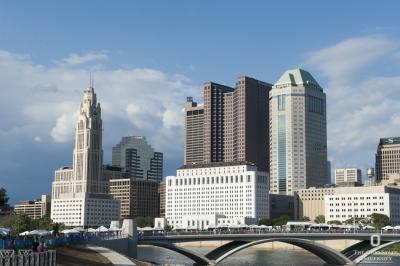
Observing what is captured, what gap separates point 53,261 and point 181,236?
213 ft

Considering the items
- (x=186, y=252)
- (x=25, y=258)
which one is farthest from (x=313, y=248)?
(x=25, y=258)

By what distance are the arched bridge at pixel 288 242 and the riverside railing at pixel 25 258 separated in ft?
200

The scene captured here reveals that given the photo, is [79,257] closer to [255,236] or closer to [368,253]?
[255,236]

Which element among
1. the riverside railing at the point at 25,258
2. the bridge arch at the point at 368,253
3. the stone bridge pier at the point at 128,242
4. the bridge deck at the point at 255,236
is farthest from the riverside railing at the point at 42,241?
the bridge arch at the point at 368,253

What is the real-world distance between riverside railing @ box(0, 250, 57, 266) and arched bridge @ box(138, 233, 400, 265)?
200ft

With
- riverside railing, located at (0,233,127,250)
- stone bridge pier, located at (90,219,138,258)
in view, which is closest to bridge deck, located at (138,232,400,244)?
stone bridge pier, located at (90,219,138,258)

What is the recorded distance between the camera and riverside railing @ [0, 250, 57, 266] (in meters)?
59.5

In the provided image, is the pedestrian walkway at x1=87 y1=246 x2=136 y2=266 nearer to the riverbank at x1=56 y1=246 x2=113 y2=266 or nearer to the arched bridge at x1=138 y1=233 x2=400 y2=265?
the riverbank at x1=56 y1=246 x2=113 y2=266

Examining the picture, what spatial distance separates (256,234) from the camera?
140 m

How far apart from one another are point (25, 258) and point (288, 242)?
281ft

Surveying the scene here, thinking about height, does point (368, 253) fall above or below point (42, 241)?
below

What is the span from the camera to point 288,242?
5487 inches

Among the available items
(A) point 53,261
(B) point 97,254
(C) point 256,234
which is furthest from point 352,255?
(A) point 53,261

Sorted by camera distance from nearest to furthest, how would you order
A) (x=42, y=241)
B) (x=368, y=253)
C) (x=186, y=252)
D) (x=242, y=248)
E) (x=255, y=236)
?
(x=42, y=241), (x=186, y=252), (x=242, y=248), (x=255, y=236), (x=368, y=253)
